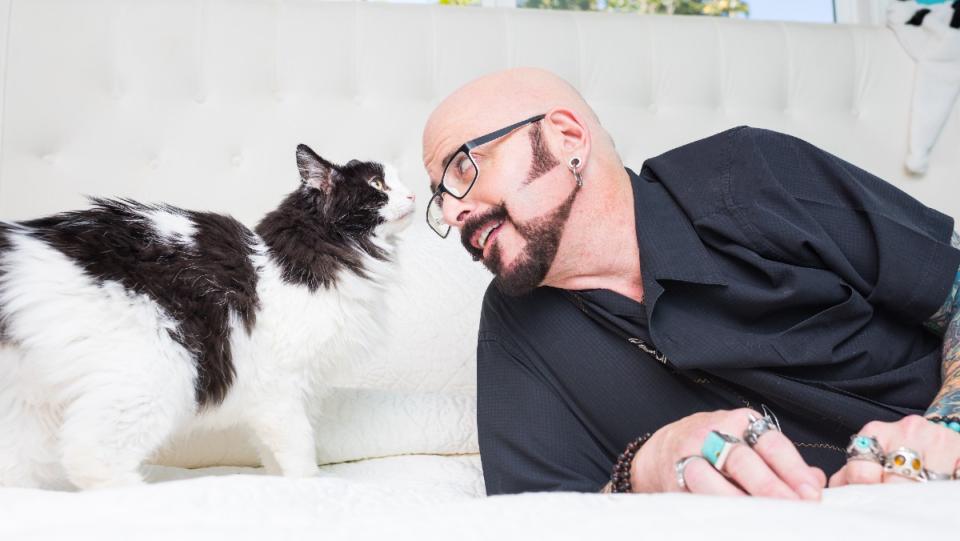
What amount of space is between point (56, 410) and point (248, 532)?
71 cm

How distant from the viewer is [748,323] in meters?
1.29

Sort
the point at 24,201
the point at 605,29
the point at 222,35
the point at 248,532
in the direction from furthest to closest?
the point at 605,29 < the point at 222,35 < the point at 24,201 < the point at 248,532

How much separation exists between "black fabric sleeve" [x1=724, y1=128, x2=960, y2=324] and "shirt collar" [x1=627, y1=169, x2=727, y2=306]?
0.09 meters

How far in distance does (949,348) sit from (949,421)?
259 mm

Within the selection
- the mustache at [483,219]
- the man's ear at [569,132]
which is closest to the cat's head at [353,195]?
the mustache at [483,219]

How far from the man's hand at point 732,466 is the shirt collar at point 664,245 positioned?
319 millimetres

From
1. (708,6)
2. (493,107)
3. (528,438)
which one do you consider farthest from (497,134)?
(708,6)

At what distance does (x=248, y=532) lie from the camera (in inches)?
25.3

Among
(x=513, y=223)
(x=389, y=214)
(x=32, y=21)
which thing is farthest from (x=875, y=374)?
(x=32, y=21)

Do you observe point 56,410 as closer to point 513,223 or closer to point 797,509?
point 513,223

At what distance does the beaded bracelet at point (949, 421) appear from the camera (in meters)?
1.04

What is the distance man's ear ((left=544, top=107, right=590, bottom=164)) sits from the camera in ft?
4.37

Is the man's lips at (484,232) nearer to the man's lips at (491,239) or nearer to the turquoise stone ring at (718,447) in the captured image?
the man's lips at (491,239)

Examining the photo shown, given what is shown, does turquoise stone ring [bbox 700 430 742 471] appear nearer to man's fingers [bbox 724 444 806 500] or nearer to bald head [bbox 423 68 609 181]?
man's fingers [bbox 724 444 806 500]
